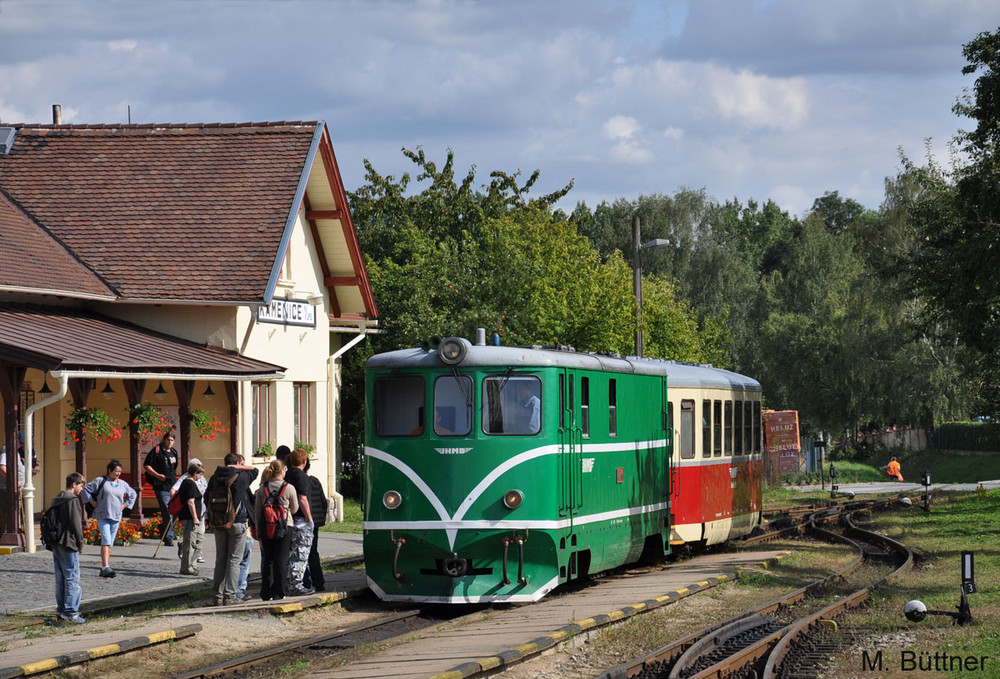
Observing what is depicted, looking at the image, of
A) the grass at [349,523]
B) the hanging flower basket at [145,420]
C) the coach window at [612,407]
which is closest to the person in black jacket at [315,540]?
the coach window at [612,407]

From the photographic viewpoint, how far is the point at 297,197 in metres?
25.2

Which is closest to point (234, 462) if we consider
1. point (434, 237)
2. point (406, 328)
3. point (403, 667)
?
point (403, 667)

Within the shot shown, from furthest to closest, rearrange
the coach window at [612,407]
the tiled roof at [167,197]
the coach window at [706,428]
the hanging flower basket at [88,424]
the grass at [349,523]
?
the grass at [349,523]
the tiled roof at [167,197]
the hanging flower basket at [88,424]
the coach window at [706,428]
the coach window at [612,407]

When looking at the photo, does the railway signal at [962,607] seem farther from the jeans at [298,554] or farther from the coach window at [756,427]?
the coach window at [756,427]

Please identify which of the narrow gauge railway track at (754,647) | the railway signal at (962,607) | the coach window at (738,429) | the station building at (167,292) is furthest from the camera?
the coach window at (738,429)

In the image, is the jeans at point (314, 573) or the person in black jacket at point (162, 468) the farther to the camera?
the person in black jacket at point (162, 468)

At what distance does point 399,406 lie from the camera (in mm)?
14742

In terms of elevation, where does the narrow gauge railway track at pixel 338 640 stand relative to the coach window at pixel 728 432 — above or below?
below

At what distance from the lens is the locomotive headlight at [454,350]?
47.1 ft

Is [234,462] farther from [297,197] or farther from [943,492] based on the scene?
[943,492]

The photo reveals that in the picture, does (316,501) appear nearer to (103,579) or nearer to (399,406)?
(399,406)

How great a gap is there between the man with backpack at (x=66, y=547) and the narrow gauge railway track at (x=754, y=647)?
5.91m

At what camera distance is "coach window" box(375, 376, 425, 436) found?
14625 mm

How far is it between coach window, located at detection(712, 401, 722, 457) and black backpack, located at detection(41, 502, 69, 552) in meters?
10.3
